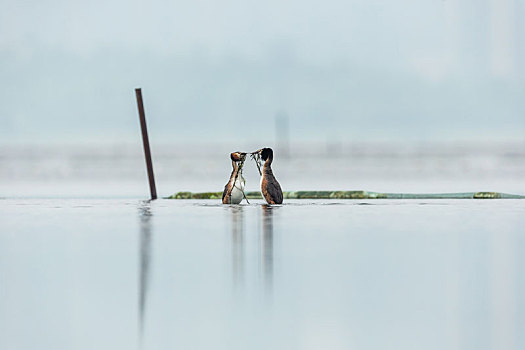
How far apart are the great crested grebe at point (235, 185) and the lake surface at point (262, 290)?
2264 millimetres

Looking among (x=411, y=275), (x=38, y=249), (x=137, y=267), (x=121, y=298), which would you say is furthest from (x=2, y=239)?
(x=411, y=275)

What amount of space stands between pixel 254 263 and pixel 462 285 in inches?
21.6

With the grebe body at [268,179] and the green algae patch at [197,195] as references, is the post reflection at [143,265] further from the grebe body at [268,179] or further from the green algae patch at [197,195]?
the green algae patch at [197,195]

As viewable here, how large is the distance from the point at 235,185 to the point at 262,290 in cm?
377

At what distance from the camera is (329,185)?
6.52 metres

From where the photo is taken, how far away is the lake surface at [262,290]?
1131mm

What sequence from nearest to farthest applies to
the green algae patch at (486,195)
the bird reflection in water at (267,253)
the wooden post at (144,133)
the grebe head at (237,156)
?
the bird reflection in water at (267,253) → the grebe head at (237,156) → the wooden post at (144,133) → the green algae patch at (486,195)

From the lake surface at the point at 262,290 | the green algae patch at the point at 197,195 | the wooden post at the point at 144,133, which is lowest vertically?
the lake surface at the point at 262,290

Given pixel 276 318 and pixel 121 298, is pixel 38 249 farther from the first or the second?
pixel 276 318

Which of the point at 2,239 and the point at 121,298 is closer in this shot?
the point at 121,298

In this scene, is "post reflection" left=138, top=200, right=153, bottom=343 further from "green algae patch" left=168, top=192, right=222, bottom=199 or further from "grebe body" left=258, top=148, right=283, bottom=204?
"green algae patch" left=168, top=192, right=222, bottom=199

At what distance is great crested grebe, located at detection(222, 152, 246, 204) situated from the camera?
5.12 meters

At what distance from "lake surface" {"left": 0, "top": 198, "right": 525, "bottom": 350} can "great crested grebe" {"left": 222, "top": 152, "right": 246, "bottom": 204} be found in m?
2.26

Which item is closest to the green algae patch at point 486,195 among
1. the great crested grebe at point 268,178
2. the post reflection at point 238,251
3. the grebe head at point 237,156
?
the great crested grebe at point 268,178
